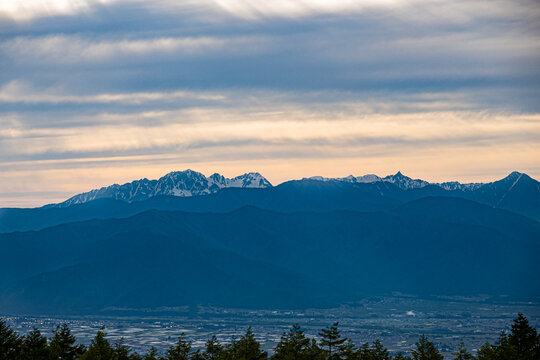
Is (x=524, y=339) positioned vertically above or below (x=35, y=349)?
above

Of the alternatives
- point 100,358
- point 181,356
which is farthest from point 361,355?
point 100,358

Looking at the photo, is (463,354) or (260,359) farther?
(463,354)

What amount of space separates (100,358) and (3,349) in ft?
89.4

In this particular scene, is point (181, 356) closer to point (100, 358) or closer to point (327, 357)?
point (100, 358)

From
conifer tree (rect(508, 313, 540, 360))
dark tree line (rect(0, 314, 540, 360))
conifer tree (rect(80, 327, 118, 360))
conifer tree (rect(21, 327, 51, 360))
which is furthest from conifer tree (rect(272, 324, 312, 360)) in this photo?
conifer tree (rect(21, 327, 51, 360))

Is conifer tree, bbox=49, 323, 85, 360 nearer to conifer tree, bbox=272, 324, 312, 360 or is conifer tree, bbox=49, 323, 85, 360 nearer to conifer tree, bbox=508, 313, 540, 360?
conifer tree, bbox=272, 324, 312, 360

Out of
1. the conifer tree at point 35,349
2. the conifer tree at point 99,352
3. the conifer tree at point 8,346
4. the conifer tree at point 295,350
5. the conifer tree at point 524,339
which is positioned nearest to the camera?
the conifer tree at point 295,350

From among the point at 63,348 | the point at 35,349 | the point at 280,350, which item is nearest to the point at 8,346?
the point at 63,348

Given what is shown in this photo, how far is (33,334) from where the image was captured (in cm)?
11681

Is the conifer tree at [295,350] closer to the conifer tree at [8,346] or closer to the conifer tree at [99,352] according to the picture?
the conifer tree at [99,352]

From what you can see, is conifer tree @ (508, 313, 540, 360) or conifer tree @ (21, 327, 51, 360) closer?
conifer tree @ (21, 327, 51, 360)

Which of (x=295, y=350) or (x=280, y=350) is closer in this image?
(x=295, y=350)

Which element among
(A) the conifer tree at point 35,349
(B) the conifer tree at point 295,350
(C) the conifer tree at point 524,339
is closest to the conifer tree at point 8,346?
(A) the conifer tree at point 35,349

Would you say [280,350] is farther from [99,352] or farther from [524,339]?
[524,339]
